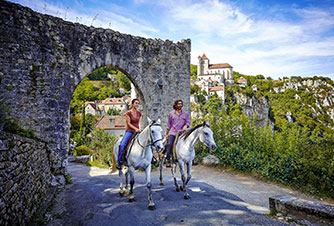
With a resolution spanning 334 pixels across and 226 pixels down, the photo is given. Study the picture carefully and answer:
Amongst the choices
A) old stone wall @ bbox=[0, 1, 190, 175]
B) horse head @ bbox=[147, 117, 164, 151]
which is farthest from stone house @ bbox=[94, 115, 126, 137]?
horse head @ bbox=[147, 117, 164, 151]

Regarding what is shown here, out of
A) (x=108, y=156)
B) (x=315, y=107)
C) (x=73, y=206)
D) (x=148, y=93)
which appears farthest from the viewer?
Result: (x=315, y=107)

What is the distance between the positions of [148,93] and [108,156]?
393 centimetres

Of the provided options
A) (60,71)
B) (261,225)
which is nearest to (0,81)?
(60,71)

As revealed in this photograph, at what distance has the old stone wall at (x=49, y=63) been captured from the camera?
5672 millimetres

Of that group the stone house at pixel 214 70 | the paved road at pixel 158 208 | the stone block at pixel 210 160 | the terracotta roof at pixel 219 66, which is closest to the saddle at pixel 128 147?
the paved road at pixel 158 208

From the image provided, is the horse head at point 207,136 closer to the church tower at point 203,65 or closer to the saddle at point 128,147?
the saddle at point 128,147

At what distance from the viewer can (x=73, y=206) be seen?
13.7 feet

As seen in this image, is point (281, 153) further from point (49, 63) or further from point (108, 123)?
point (108, 123)

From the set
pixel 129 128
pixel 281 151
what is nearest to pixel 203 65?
pixel 281 151

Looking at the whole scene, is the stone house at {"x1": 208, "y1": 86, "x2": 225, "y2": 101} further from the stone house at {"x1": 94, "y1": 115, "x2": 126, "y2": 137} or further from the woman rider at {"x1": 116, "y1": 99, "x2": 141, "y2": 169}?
the woman rider at {"x1": 116, "y1": 99, "x2": 141, "y2": 169}

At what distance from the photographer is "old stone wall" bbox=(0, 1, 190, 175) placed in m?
5.67

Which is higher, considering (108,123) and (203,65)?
(203,65)

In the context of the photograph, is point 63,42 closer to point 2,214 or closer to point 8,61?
point 8,61

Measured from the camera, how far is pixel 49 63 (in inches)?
245
